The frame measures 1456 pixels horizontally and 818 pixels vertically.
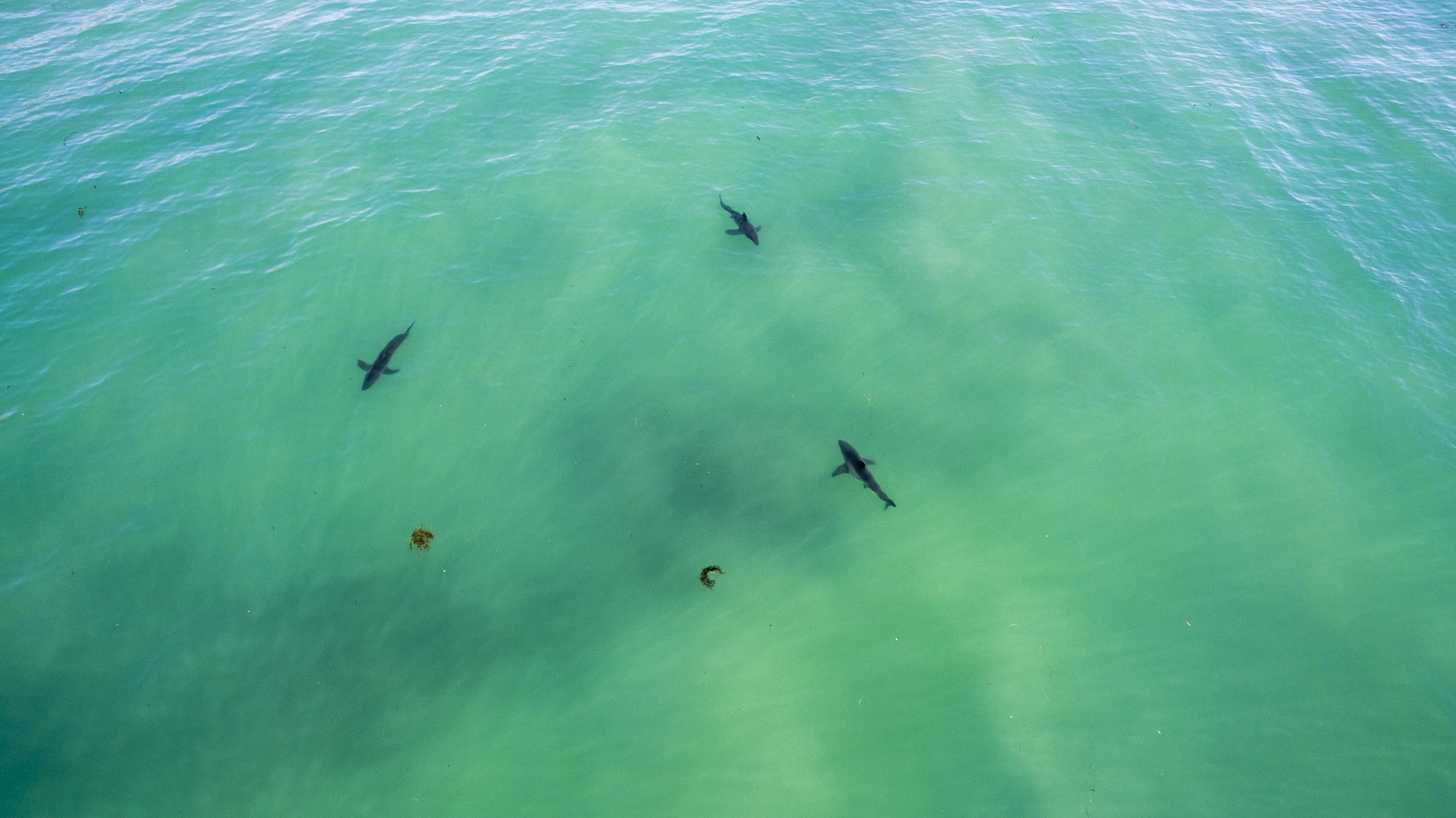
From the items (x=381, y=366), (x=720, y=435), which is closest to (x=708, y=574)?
(x=720, y=435)

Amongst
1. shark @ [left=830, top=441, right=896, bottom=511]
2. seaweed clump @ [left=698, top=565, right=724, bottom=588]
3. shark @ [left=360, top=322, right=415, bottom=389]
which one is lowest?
seaweed clump @ [left=698, top=565, right=724, bottom=588]

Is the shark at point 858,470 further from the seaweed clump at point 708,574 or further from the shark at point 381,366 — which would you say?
the shark at point 381,366

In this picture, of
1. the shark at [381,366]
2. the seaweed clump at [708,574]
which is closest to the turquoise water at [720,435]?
the seaweed clump at [708,574]

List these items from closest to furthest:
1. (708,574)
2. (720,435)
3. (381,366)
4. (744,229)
A: (708,574) → (720,435) → (381,366) → (744,229)

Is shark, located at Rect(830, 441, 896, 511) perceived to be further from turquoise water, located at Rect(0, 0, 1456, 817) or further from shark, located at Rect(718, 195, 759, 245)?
shark, located at Rect(718, 195, 759, 245)

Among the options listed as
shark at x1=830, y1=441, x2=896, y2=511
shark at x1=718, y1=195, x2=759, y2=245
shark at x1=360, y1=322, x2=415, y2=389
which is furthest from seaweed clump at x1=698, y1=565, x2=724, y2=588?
shark at x1=718, y1=195, x2=759, y2=245

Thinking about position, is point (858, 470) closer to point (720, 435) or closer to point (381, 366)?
point (720, 435)
